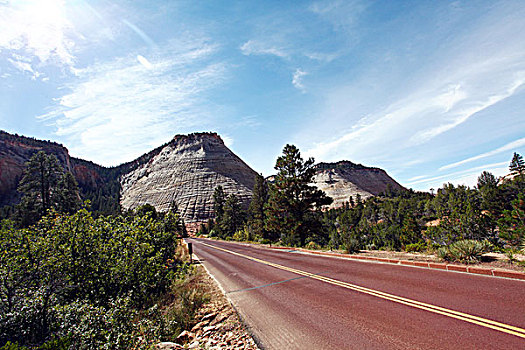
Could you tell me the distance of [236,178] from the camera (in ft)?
316

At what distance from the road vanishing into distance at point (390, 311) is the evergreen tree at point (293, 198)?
55.7ft

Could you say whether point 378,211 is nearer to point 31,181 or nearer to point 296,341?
point 296,341

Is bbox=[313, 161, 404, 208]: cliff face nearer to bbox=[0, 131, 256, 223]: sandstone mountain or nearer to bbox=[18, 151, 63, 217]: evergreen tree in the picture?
bbox=[0, 131, 256, 223]: sandstone mountain

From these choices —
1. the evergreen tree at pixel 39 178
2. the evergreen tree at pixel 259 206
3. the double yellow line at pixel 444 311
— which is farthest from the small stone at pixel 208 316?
the evergreen tree at pixel 39 178

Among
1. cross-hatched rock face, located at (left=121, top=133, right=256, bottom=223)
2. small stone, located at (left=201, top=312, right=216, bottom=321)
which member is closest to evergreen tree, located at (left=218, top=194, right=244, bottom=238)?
cross-hatched rock face, located at (left=121, top=133, right=256, bottom=223)

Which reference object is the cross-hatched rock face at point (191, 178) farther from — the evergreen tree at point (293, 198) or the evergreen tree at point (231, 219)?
the evergreen tree at point (293, 198)

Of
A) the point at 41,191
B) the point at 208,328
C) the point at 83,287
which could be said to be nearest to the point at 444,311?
the point at 208,328

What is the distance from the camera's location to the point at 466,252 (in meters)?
7.86

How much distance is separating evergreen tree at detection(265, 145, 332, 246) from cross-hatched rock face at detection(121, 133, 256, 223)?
185 ft

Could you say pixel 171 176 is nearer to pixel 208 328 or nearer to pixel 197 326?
pixel 197 326

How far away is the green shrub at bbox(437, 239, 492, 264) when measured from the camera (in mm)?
7735

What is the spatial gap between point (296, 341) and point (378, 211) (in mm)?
84178

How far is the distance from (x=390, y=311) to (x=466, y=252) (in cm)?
514

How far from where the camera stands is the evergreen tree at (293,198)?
25.1 meters
